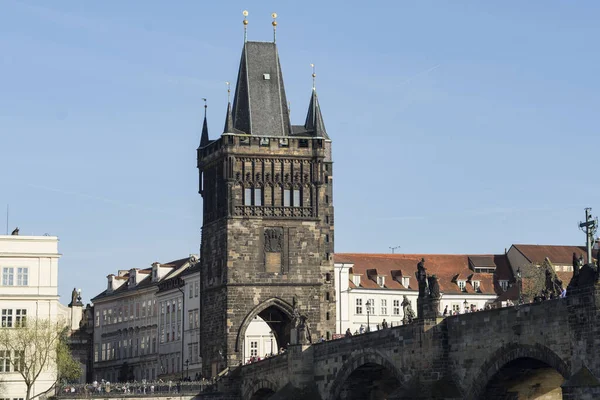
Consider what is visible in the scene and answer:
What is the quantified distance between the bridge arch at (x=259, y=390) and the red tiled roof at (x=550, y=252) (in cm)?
4431

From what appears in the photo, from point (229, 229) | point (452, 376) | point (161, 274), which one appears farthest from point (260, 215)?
point (161, 274)

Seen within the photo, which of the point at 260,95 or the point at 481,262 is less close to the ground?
the point at 260,95

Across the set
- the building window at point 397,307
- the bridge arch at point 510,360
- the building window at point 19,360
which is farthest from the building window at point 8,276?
the building window at point 397,307

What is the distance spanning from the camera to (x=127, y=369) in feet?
426

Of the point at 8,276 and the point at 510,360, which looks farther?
the point at 8,276

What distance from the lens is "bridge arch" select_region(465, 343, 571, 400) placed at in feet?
176

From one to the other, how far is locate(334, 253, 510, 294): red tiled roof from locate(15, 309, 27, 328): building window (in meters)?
39.0

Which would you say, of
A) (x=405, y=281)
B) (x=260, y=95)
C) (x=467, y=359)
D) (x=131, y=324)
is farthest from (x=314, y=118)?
(x=131, y=324)

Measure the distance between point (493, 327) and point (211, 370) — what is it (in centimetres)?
3729

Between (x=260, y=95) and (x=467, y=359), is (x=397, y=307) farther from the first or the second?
(x=467, y=359)

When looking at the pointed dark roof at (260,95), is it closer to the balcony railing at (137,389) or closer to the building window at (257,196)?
the building window at (257,196)

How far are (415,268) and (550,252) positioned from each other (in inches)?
496

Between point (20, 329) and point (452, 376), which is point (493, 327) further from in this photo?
point (20, 329)

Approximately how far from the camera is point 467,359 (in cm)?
6109
